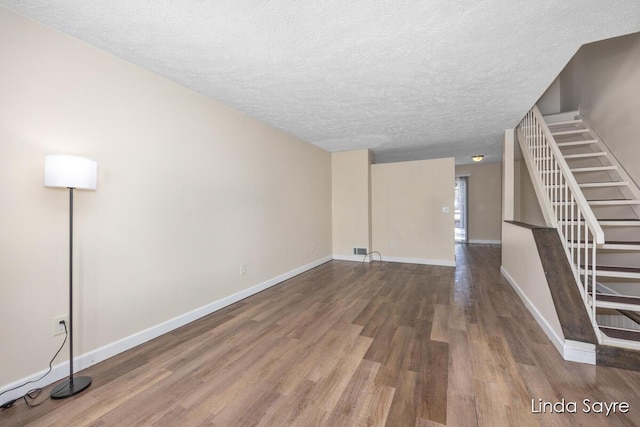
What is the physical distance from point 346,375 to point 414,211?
417 cm

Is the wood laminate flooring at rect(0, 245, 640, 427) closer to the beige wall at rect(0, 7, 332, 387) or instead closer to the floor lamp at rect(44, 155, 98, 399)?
the floor lamp at rect(44, 155, 98, 399)

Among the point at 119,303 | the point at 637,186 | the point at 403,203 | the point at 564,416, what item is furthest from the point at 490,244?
the point at 119,303

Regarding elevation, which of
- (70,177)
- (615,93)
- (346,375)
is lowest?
(346,375)

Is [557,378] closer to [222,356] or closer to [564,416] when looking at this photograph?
[564,416]

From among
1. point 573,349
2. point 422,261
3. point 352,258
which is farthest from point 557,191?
point 352,258

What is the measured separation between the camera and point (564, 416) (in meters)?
1.43

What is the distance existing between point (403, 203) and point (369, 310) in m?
3.10

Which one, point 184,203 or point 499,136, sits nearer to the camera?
point 184,203

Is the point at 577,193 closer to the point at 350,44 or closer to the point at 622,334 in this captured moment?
the point at 622,334

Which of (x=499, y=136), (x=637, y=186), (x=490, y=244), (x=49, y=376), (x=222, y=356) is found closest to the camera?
(x=49, y=376)

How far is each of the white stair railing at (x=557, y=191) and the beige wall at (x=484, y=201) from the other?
4.03 metres

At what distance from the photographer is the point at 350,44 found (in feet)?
6.30

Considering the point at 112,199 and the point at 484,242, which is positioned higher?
the point at 112,199

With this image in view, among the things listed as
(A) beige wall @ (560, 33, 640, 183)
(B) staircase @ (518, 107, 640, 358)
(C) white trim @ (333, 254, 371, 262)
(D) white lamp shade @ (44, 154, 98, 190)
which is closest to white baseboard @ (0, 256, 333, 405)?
(D) white lamp shade @ (44, 154, 98, 190)
